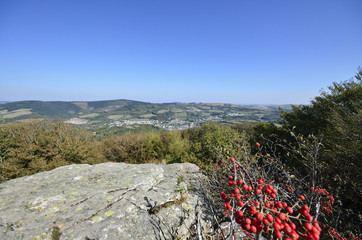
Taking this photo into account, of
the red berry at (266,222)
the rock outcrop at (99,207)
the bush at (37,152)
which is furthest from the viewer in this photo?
the bush at (37,152)

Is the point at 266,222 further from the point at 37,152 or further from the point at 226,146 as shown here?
the point at 37,152

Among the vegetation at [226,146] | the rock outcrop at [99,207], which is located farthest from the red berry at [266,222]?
the vegetation at [226,146]

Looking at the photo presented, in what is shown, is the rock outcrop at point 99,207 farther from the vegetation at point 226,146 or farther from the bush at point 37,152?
the bush at point 37,152

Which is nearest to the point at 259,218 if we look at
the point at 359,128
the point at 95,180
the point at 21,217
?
the point at 21,217

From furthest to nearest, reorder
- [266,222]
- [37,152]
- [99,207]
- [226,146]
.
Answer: [37,152]
[226,146]
[99,207]
[266,222]

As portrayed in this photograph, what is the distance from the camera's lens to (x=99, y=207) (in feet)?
11.5

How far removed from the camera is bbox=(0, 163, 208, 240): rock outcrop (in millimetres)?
2848

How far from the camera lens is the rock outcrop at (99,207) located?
2.85 meters

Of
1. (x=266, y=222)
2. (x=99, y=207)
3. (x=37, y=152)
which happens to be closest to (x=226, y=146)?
(x=99, y=207)

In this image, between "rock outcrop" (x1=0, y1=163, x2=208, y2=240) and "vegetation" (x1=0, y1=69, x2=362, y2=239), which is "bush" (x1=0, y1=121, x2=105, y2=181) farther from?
"rock outcrop" (x1=0, y1=163, x2=208, y2=240)

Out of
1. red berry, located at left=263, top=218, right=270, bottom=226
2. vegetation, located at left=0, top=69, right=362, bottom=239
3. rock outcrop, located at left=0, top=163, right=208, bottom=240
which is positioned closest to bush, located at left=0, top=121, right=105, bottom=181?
vegetation, located at left=0, top=69, right=362, bottom=239

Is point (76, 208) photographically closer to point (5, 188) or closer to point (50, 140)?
point (5, 188)

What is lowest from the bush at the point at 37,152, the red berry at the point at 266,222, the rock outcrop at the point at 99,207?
the bush at the point at 37,152

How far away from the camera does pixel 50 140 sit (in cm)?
1064
